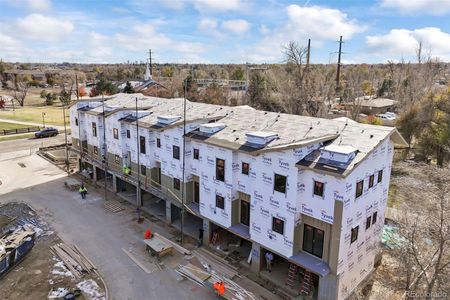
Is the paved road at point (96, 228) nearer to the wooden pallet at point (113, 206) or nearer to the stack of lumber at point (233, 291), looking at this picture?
the wooden pallet at point (113, 206)

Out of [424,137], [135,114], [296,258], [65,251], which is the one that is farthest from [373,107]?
[65,251]

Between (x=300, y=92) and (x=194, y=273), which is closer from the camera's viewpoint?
(x=194, y=273)

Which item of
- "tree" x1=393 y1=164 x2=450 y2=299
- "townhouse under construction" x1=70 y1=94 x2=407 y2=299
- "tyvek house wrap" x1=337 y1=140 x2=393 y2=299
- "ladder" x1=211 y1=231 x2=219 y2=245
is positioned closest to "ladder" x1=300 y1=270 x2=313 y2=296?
"townhouse under construction" x1=70 y1=94 x2=407 y2=299

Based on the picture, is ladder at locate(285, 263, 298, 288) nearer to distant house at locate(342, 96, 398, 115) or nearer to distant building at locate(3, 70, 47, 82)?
distant house at locate(342, 96, 398, 115)

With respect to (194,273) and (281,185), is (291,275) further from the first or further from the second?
(194,273)

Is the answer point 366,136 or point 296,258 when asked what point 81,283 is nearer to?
point 296,258

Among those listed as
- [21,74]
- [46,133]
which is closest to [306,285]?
[46,133]
